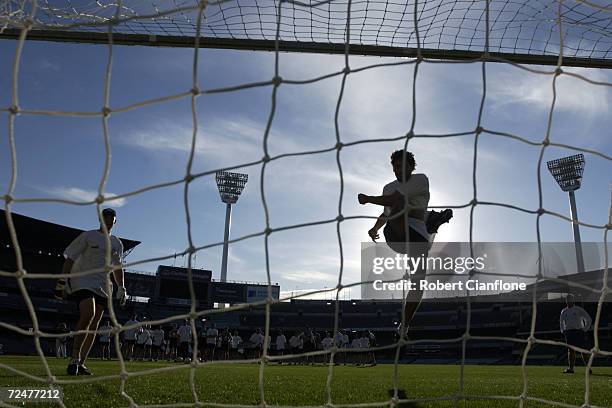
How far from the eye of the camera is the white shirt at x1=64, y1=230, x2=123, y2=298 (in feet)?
16.3

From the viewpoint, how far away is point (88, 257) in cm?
509

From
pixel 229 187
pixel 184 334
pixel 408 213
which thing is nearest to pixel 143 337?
pixel 184 334

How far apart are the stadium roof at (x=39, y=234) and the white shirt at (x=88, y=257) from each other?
27.7 m

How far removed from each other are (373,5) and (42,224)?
104ft

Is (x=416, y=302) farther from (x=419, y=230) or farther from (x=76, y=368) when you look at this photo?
(x=76, y=368)

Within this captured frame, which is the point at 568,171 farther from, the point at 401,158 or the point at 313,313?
the point at 401,158

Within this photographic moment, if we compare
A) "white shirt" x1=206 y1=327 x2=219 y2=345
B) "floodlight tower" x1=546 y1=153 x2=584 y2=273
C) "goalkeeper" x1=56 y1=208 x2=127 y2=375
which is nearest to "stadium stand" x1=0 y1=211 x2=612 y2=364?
"floodlight tower" x1=546 y1=153 x2=584 y2=273

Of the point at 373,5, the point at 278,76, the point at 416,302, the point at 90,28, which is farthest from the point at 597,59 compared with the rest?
the point at 90,28

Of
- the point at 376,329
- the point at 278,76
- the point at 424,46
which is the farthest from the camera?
the point at 376,329

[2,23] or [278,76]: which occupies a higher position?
[2,23]

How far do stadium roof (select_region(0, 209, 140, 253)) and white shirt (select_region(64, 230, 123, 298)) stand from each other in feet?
91.0

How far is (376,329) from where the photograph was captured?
1591 inches

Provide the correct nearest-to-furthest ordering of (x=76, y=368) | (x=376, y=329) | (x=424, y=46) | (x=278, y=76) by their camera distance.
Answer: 1. (x=278, y=76)
2. (x=424, y=46)
3. (x=76, y=368)
4. (x=376, y=329)

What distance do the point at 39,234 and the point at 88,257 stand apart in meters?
30.7
